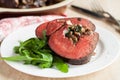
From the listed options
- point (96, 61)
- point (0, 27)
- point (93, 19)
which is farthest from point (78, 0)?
point (96, 61)

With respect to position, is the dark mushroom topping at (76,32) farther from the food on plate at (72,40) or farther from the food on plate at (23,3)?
the food on plate at (23,3)

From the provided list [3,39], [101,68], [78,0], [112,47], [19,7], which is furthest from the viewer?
[78,0]

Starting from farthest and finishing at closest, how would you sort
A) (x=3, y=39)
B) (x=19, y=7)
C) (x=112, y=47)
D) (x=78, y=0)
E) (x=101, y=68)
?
(x=78, y=0) < (x=19, y=7) < (x=3, y=39) < (x=112, y=47) < (x=101, y=68)

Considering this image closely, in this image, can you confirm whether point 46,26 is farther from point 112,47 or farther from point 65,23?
point 112,47

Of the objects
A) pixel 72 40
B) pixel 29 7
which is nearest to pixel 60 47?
pixel 72 40

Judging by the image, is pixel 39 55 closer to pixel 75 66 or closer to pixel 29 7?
pixel 75 66

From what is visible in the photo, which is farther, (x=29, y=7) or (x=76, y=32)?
(x=29, y=7)
